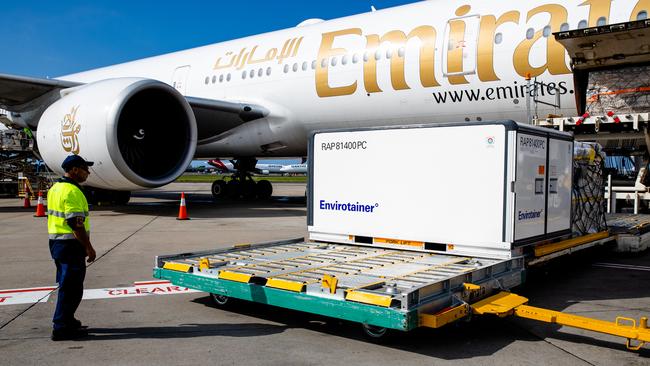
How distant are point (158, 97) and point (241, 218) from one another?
3.11 meters

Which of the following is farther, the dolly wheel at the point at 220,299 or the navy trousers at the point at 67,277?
the dolly wheel at the point at 220,299

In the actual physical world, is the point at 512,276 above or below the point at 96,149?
below

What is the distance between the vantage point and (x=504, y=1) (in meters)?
10.0

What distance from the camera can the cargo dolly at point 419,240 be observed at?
3.88 meters

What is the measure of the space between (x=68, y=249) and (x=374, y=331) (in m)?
2.21

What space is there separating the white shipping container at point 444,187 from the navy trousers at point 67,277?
2761 mm

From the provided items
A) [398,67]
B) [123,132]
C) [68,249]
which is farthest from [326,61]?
[68,249]

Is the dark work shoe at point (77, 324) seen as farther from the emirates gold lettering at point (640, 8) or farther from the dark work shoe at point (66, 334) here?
the emirates gold lettering at point (640, 8)

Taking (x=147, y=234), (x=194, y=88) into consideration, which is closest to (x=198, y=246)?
(x=147, y=234)

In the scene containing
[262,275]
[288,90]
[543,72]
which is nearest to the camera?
[262,275]

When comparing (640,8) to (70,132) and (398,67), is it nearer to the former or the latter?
(398,67)

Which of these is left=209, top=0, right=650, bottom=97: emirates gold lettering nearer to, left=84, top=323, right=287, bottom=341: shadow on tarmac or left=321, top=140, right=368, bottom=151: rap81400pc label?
left=321, top=140, right=368, bottom=151: rap81400pc label

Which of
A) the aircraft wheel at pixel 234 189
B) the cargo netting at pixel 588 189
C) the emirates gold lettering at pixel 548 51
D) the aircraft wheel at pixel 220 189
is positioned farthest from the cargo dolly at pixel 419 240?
the aircraft wheel at pixel 220 189

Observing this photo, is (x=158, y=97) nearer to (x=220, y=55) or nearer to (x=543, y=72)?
(x=220, y=55)
